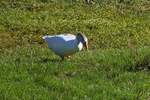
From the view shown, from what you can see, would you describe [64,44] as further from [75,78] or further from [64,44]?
[75,78]

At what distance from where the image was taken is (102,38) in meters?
21.8

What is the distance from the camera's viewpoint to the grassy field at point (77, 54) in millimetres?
10953

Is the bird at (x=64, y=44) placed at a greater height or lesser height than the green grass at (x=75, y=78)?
greater

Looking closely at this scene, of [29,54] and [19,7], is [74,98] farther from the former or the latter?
[19,7]

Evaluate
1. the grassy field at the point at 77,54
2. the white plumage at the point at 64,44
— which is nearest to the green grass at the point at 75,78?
the grassy field at the point at 77,54

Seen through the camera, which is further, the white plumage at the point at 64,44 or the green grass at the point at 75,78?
the white plumage at the point at 64,44

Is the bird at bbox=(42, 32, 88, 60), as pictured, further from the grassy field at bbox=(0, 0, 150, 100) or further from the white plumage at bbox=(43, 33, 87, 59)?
the grassy field at bbox=(0, 0, 150, 100)

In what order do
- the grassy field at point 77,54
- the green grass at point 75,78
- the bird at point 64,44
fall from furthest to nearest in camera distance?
the bird at point 64,44 → the grassy field at point 77,54 → the green grass at point 75,78

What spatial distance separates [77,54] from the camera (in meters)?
15.8

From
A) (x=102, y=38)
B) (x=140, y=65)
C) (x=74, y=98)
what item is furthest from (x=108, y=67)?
(x=102, y=38)

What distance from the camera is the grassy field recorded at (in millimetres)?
10953

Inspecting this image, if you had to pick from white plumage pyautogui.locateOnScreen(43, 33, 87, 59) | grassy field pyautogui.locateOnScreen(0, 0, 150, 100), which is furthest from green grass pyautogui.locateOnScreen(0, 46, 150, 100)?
white plumage pyautogui.locateOnScreen(43, 33, 87, 59)

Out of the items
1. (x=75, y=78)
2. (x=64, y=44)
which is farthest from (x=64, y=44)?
(x=75, y=78)

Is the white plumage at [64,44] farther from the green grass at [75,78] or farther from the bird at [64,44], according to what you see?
the green grass at [75,78]
